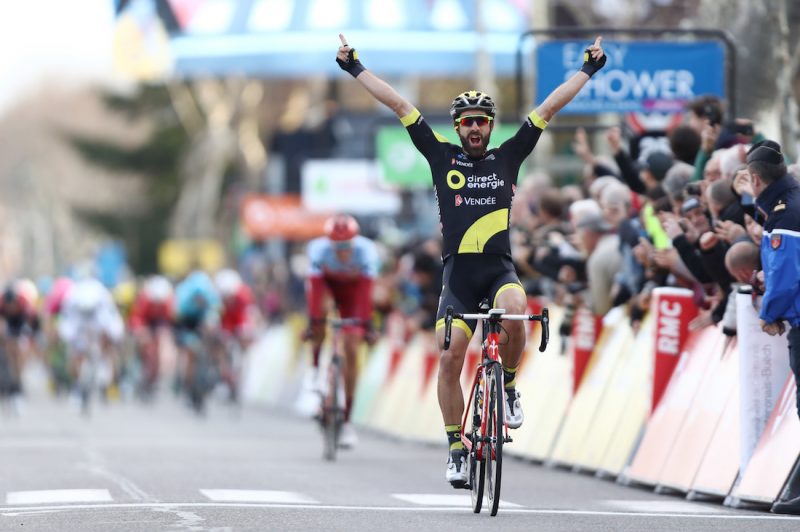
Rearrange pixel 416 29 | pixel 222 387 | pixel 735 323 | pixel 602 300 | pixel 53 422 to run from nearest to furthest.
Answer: pixel 735 323 < pixel 602 300 < pixel 53 422 < pixel 222 387 < pixel 416 29

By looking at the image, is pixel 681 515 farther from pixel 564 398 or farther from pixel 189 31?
pixel 189 31

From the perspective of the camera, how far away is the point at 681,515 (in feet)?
40.5

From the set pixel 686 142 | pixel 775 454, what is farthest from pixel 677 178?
pixel 775 454

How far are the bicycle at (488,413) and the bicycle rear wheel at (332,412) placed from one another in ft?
20.1

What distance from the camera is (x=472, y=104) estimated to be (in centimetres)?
1262

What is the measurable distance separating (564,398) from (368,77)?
580cm

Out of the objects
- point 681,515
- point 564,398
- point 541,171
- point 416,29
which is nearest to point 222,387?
point 541,171

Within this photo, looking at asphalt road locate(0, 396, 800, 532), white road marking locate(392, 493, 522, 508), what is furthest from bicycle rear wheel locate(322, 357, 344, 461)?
white road marking locate(392, 493, 522, 508)

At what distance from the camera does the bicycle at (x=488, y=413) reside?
39.2ft

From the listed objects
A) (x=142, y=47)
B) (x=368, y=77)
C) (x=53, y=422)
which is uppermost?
(x=142, y=47)

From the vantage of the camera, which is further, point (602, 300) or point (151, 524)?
point (602, 300)

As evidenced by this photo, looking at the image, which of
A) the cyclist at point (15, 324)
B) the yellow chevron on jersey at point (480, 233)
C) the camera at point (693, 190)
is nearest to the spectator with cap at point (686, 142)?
the camera at point (693, 190)

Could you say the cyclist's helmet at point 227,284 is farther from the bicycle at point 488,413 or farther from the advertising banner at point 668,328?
the bicycle at point 488,413

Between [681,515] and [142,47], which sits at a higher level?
[142,47]
